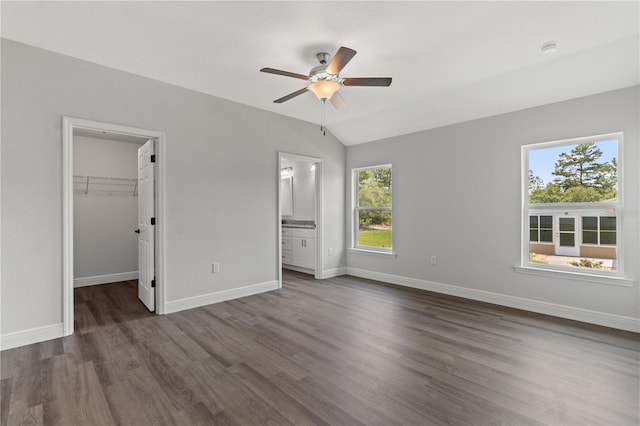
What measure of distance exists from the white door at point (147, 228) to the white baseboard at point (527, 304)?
11.6 ft

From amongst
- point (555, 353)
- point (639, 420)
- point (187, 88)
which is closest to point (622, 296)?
point (555, 353)

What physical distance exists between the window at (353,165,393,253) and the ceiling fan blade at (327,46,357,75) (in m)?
2.99

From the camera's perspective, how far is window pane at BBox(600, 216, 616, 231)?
3.28 m

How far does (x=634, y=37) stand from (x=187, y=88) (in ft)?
14.9

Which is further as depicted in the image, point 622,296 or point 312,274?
point 312,274

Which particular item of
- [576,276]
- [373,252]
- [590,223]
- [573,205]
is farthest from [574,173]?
[373,252]

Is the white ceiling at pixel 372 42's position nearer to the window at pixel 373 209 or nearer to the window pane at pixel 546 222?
the window pane at pixel 546 222

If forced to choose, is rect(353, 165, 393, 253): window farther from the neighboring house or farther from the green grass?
the neighboring house

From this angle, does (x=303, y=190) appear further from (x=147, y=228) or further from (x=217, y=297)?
(x=147, y=228)

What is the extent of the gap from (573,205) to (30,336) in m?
5.80

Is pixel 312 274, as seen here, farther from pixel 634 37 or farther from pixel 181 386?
pixel 634 37

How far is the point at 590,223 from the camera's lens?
11.3ft

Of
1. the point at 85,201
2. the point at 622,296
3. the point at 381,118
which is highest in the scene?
the point at 381,118

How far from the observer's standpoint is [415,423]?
5.82 feet
